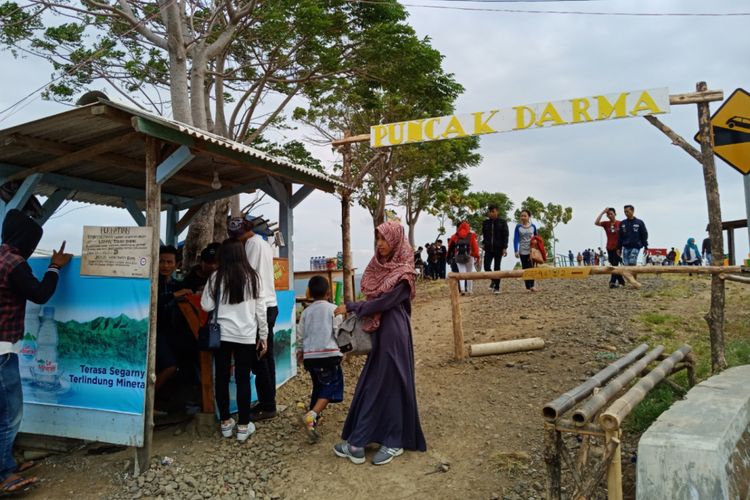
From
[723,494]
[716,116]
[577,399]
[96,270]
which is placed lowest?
[723,494]

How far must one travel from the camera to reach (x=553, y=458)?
8.99 feet

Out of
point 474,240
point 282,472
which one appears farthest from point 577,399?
point 474,240

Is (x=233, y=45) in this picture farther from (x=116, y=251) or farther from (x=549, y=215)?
(x=549, y=215)

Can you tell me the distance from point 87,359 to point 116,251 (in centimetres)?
96

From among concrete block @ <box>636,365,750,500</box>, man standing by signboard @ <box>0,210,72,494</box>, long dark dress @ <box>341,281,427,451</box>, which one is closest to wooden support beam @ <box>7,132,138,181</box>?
man standing by signboard @ <box>0,210,72,494</box>

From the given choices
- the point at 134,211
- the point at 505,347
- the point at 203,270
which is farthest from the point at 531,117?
the point at 134,211

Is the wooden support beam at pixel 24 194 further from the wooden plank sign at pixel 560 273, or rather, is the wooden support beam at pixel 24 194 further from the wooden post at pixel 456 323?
the wooden plank sign at pixel 560 273

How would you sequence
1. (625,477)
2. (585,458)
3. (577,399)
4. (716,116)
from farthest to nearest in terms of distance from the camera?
(716,116)
(625,477)
(577,399)
(585,458)

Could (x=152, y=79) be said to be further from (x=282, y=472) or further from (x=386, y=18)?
(x=282, y=472)

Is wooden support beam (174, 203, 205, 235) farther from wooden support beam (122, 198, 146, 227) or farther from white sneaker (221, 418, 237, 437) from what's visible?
white sneaker (221, 418, 237, 437)

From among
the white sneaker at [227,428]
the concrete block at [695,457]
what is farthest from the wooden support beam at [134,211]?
the concrete block at [695,457]

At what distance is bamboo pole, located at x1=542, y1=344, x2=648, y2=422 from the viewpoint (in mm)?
2684

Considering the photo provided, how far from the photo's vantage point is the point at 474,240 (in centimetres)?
1109

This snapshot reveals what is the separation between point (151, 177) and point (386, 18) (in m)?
9.60
